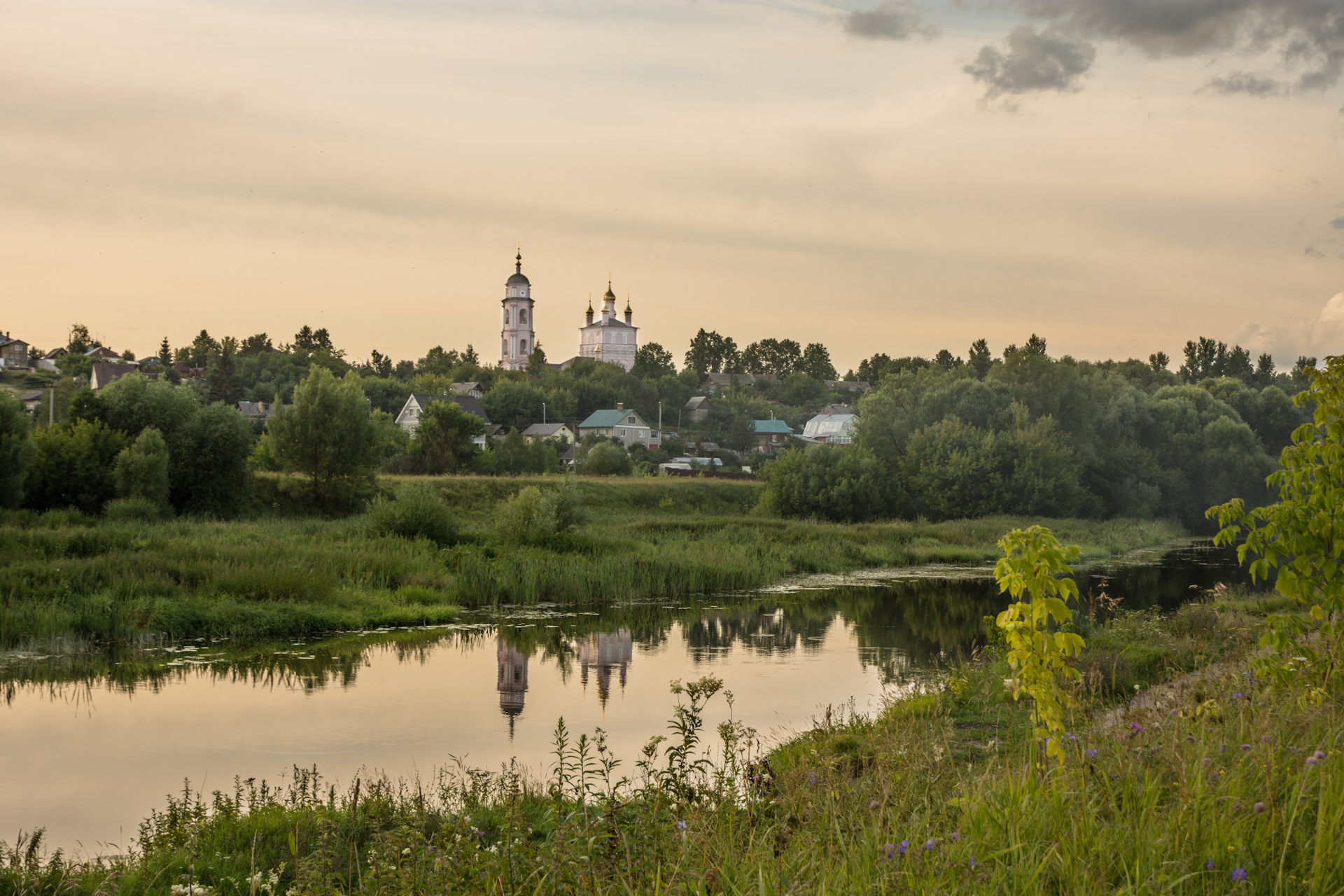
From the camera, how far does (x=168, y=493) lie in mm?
33062

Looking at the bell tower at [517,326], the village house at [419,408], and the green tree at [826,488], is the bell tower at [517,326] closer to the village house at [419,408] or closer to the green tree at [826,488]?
the village house at [419,408]

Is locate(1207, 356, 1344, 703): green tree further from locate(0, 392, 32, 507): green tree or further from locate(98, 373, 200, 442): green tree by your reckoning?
locate(98, 373, 200, 442): green tree

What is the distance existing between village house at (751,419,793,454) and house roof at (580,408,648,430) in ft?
40.8

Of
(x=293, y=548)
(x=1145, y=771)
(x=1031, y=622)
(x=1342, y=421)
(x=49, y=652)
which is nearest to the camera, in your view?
(x=1145, y=771)

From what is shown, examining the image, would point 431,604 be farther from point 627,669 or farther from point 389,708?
point 389,708

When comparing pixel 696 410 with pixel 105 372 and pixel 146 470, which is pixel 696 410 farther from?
pixel 146 470

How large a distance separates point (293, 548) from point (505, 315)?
393 feet

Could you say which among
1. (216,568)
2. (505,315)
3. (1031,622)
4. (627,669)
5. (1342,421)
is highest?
(505,315)

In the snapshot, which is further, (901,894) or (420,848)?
(420,848)

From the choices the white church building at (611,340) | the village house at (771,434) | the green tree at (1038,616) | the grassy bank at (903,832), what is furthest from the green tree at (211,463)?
the white church building at (611,340)

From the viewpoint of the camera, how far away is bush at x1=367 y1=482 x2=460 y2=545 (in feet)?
90.8

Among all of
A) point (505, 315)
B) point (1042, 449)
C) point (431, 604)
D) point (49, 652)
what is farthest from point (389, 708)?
point (505, 315)

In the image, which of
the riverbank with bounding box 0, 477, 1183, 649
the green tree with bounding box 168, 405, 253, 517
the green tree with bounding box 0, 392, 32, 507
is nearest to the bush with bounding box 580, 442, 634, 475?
the riverbank with bounding box 0, 477, 1183, 649

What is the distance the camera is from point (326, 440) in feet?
126
